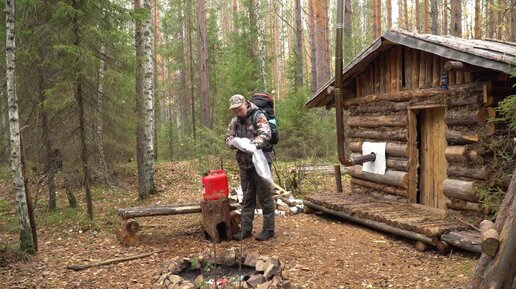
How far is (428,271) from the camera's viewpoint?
593 cm

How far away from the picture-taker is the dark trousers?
719cm

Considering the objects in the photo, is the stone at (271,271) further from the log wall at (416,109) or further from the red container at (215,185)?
the log wall at (416,109)

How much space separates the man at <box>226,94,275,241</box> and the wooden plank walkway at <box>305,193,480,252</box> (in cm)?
209

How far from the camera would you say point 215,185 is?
7348 millimetres

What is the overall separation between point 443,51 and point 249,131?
348 centimetres

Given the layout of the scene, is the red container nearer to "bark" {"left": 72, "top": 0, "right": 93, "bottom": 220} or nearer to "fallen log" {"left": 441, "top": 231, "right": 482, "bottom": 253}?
"bark" {"left": 72, "top": 0, "right": 93, "bottom": 220}

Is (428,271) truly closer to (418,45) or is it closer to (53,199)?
(418,45)

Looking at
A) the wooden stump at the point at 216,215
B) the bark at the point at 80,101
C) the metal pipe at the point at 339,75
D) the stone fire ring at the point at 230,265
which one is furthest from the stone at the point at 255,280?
the bark at the point at 80,101

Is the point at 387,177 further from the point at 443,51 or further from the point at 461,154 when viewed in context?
the point at 443,51

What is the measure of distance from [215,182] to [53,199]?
5.47 metres

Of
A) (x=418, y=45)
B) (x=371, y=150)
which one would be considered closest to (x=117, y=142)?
(x=371, y=150)

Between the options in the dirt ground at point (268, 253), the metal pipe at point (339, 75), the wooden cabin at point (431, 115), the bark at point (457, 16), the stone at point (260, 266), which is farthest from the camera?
the bark at point (457, 16)

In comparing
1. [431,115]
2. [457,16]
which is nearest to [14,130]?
[431,115]

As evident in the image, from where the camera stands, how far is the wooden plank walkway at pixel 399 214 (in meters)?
6.73
